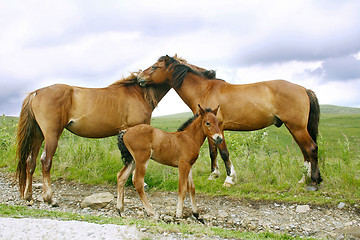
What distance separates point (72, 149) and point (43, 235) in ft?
21.6

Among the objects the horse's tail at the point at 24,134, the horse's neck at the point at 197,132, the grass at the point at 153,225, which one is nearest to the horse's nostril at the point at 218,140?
the horse's neck at the point at 197,132

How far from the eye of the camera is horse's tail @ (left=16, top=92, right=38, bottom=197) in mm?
6793

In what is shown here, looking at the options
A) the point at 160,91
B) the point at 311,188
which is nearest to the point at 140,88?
the point at 160,91

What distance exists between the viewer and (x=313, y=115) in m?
7.91

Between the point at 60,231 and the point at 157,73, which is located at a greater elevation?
the point at 157,73

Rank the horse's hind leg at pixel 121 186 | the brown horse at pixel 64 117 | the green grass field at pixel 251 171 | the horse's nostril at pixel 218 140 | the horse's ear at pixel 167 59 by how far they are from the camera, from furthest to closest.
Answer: the horse's ear at pixel 167 59
the green grass field at pixel 251 171
the brown horse at pixel 64 117
the horse's hind leg at pixel 121 186
the horse's nostril at pixel 218 140

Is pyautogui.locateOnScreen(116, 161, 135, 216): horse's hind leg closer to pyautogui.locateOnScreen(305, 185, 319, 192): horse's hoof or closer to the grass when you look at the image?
the grass

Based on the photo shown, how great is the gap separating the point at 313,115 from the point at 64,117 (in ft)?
21.0

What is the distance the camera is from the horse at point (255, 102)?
7.48 metres

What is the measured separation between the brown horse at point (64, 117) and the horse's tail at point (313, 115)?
435cm

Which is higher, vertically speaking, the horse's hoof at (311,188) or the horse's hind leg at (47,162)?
the horse's hind leg at (47,162)

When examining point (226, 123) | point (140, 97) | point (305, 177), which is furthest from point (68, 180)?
point (305, 177)

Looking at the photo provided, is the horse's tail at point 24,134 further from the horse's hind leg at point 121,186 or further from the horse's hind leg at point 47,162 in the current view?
the horse's hind leg at point 121,186

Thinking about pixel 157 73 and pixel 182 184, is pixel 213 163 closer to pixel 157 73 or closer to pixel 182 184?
pixel 157 73
